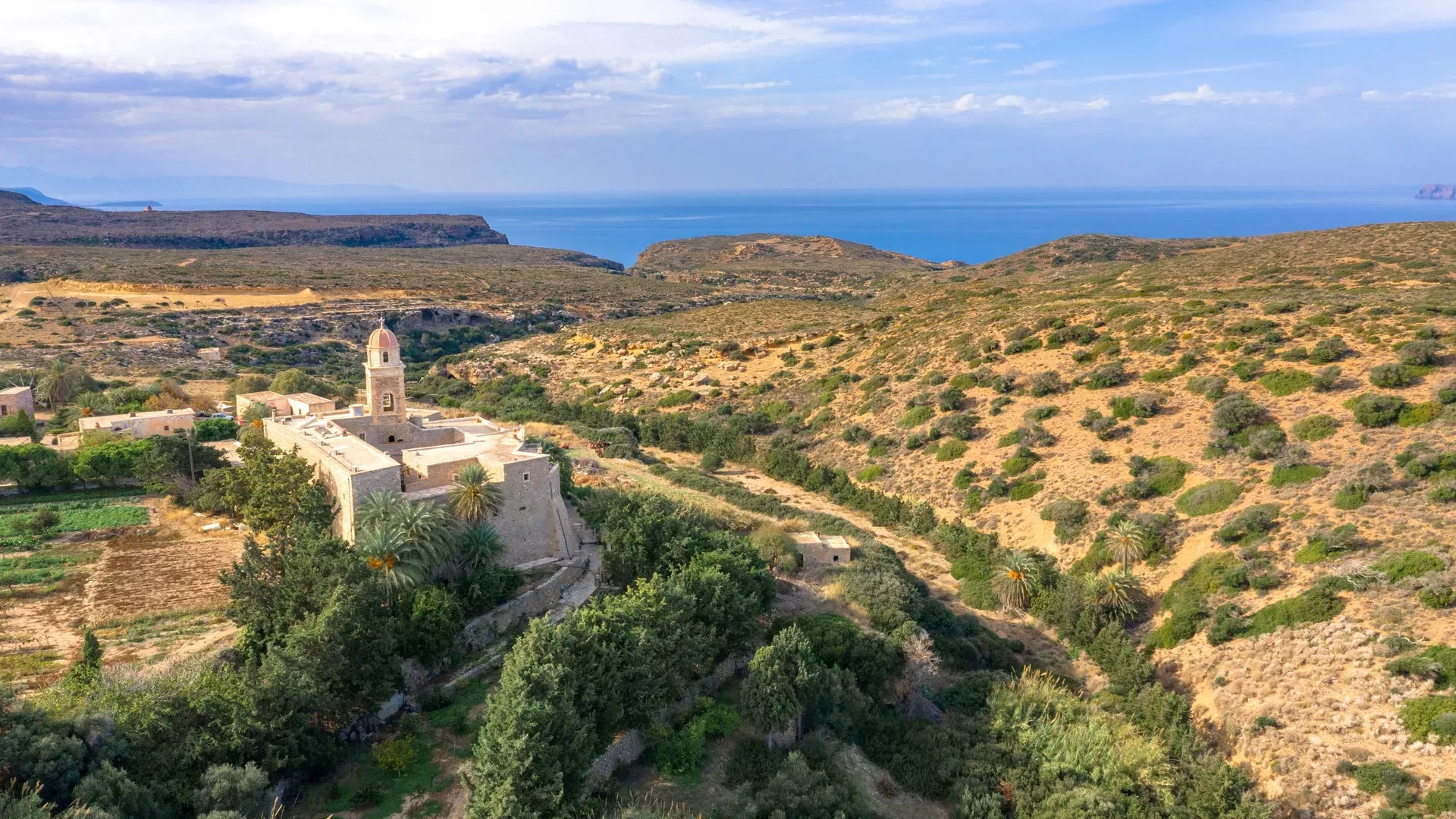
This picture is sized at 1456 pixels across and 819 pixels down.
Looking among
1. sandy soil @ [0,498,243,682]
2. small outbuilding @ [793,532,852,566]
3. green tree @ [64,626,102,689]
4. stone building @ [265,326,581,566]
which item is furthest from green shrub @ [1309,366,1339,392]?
green tree @ [64,626,102,689]

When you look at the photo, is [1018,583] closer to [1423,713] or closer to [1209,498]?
[1209,498]

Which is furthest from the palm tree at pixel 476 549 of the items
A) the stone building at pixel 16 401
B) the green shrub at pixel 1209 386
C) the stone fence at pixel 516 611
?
the green shrub at pixel 1209 386

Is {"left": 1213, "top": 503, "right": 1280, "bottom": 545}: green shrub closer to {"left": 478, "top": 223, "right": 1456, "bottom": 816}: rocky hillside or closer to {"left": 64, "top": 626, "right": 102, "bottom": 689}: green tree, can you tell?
{"left": 478, "top": 223, "right": 1456, "bottom": 816}: rocky hillside

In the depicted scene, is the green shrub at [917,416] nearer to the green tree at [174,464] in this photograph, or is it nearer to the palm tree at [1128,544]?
the palm tree at [1128,544]

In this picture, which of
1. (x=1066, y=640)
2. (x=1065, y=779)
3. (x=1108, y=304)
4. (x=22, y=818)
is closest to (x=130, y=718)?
(x=22, y=818)

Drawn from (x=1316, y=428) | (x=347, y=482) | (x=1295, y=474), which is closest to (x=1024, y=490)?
(x=1295, y=474)

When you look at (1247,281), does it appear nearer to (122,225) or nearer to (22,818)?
(22,818)

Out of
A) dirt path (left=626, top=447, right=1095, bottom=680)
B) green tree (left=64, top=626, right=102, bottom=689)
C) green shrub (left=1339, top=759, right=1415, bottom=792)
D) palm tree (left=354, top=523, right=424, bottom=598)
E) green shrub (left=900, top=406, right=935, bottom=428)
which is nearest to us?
green tree (left=64, top=626, right=102, bottom=689)
